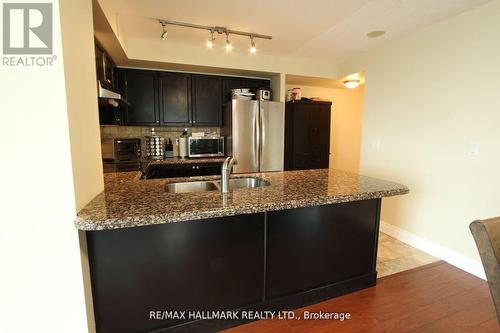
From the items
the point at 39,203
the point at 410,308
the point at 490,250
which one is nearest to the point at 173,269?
the point at 39,203

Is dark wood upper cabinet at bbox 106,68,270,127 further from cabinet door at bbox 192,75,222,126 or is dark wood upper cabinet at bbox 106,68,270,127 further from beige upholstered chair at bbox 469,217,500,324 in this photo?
beige upholstered chair at bbox 469,217,500,324

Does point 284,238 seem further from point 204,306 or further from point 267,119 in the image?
point 267,119

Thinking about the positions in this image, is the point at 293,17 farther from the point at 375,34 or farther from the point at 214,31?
the point at 375,34

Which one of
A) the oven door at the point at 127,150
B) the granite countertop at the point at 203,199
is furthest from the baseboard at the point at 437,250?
the oven door at the point at 127,150

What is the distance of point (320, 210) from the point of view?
1808mm

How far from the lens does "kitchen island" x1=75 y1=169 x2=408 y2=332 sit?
1.34m

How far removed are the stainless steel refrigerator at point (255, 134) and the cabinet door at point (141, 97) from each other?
3.49 ft

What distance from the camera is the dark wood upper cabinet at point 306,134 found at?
4059 millimetres

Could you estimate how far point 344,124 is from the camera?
525 centimetres

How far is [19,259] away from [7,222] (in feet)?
0.58

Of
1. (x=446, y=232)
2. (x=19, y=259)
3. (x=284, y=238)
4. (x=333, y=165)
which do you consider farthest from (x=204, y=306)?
(x=333, y=165)

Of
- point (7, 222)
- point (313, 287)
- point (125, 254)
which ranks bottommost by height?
point (313, 287)

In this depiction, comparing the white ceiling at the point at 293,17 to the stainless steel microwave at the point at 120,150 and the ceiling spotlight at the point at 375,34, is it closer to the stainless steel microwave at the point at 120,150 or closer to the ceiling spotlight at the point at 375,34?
the ceiling spotlight at the point at 375,34

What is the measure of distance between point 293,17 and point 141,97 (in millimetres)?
2308
